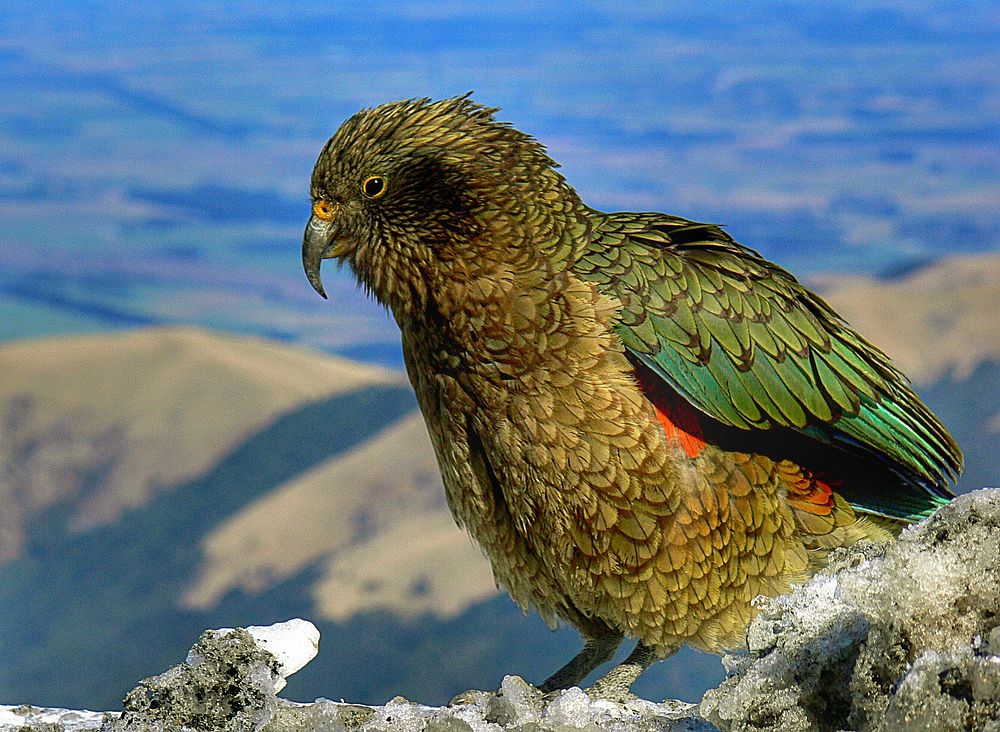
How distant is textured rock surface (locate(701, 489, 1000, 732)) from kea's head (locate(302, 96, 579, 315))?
4.35 ft

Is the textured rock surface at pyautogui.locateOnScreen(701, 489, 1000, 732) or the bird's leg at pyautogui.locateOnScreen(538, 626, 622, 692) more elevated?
the bird's leg at pyautogui.locateOnScreen(538, 626, 622, 692)

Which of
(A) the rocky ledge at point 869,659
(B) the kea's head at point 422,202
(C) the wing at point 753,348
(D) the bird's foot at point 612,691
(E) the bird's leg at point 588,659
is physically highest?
(B) the kea's head at point 422,202

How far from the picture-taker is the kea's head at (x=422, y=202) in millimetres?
2984

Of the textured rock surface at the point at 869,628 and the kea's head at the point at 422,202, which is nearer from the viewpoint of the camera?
the textured rock surface at the point at 869,628

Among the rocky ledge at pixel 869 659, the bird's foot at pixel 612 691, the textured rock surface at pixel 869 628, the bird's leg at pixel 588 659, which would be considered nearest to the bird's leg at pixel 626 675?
the bird's foot at pixel 612 691

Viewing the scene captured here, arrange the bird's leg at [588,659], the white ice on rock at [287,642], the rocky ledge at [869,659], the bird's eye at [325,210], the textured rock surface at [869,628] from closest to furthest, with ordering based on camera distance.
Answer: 1. the rocky ledge at [869,659]
2. the textured rock surface at [869,628]
3. the white ice on rock at [287,642]
4. the bird's eye at [325,210]
5. the bird's leg at [588,659]

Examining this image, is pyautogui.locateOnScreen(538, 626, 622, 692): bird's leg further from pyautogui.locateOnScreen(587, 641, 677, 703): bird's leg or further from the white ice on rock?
the white ice on rock

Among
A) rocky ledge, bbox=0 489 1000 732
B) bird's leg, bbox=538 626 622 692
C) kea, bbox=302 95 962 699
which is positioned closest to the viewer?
rocky ledge, bbox=0 489 1000 732

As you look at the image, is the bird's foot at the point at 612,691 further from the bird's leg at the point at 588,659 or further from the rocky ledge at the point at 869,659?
the rocky ledge at the point at 869,659

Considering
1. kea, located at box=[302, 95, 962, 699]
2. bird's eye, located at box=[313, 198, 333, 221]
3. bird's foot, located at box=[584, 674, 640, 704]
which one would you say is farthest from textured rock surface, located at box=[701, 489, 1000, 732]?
bird's eye, located at box=[313, 198, 333, 221]

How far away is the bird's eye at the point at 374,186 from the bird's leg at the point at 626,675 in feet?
4.79

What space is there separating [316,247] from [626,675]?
1.51 meters

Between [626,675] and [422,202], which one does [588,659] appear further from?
[422,202]

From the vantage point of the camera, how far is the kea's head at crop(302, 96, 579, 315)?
2.98m
